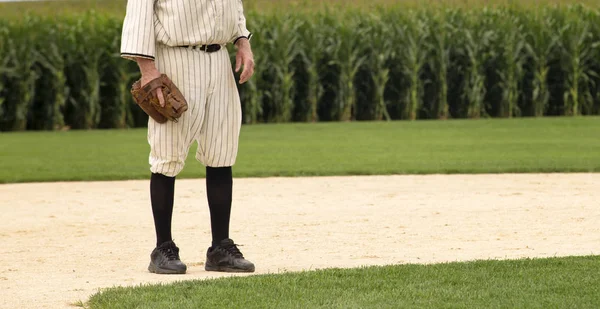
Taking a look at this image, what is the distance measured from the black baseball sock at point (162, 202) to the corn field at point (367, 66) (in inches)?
598

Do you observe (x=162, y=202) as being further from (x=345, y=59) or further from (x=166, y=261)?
(x=345, y=59)

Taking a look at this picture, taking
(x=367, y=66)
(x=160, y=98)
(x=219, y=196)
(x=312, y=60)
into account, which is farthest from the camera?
(x=367, y=66)

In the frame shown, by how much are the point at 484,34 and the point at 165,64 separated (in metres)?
17.5

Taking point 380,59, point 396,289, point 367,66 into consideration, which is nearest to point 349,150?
point 380,59

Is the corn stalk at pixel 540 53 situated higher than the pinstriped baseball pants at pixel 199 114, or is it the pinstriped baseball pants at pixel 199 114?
the pinstriped baseball pants at pixel 199 114

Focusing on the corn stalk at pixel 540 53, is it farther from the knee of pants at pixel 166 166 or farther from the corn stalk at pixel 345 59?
the knee of pants at pixel 166 166

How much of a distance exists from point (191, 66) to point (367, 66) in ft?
55.6

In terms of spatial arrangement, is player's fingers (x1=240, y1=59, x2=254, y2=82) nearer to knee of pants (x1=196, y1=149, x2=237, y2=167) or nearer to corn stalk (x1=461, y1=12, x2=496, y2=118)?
knee of pants (x1=196, y1=149, x2=237, y2=167)

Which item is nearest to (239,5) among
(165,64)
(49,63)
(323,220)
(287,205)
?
(165,64)

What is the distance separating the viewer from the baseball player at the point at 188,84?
580 cm

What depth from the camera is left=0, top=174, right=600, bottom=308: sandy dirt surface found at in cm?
615

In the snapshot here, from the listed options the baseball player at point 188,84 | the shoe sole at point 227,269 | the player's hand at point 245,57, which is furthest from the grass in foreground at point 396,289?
the player's hand at point 245,57

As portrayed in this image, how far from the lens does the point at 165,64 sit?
232 inches

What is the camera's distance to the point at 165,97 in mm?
5676
